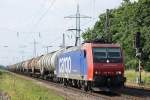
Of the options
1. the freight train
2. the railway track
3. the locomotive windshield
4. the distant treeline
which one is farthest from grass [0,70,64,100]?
the distant treeline

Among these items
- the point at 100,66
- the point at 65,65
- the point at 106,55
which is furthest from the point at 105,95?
the point at 65,65

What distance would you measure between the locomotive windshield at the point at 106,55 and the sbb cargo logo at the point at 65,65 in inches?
303

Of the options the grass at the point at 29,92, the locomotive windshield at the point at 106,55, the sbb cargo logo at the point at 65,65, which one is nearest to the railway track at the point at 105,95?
the grass at the point at 29,92

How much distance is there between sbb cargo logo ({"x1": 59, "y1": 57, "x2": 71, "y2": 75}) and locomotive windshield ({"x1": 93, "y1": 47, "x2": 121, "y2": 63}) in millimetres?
7689

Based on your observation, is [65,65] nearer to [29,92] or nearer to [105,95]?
[105,95]

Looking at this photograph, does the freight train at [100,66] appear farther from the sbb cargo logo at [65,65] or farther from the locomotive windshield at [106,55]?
the sbb cargo logo at [65,65]

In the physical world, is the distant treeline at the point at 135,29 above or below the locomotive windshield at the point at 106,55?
above

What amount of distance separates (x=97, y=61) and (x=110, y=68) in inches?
35.8

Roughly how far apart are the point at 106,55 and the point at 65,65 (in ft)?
34.7

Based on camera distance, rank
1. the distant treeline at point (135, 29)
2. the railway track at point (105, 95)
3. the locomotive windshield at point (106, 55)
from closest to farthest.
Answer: the railway track at point (105, 95), the locomotive windshield at point (106, 55), the distant treeline at point (135, 29)

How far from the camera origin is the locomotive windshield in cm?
3288

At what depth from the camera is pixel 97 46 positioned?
3328 centimetres

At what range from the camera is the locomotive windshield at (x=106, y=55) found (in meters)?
32.9

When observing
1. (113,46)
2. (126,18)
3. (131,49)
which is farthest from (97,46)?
(126,18)
